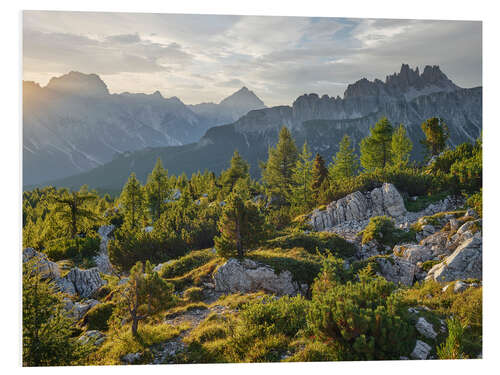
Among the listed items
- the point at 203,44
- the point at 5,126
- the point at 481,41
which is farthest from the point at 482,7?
the point at 5,126

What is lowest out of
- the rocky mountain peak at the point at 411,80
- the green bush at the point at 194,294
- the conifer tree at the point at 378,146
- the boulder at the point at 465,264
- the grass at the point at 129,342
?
the grass at the point at 129,342

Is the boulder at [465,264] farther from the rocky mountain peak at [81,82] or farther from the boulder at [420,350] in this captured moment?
the rocky mountain peak at [81,82]

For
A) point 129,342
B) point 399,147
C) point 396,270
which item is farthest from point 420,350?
point 399,147

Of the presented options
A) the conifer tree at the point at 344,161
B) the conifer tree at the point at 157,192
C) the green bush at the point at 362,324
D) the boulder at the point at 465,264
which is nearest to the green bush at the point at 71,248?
the conifer tree at the point at 157,192

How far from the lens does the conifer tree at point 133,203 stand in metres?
→ 24.7

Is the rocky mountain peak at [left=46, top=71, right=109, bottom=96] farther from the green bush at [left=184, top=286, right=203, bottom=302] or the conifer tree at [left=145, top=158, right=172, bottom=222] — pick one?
the conifer tree at [left=145, top=158, right=172, bottom=222]

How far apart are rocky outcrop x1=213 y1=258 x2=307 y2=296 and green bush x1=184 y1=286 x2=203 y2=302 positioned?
0.64 meters

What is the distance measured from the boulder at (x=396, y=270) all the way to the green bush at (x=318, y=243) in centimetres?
199

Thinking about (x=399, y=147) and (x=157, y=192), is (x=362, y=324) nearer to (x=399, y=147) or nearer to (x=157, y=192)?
(x=157, y=192)

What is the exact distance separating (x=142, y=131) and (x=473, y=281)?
11294 centimetres

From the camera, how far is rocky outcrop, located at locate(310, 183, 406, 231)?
656 inches

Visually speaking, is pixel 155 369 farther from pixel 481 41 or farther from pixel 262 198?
pixel 262 198

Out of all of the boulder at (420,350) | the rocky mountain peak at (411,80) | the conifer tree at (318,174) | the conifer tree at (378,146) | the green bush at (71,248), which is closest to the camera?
the boulder at (420,350)

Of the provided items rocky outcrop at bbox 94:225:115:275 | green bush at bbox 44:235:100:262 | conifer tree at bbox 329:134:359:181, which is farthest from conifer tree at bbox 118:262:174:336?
conifer tree at bbox 329:134:359:181
